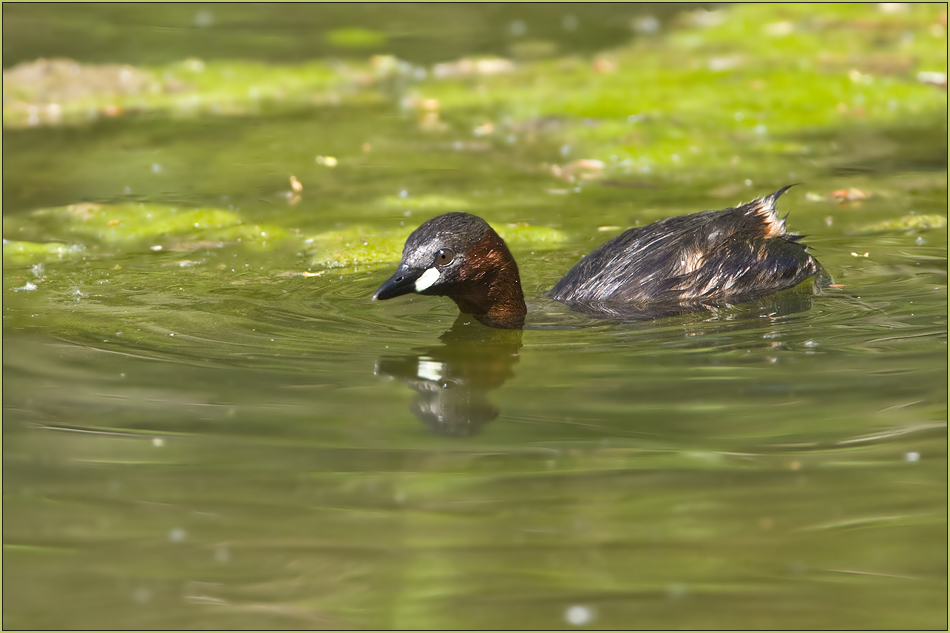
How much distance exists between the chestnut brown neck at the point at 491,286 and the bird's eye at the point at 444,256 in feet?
0.37

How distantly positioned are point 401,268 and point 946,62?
1125 cm

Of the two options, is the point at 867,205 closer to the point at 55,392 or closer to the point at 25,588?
the point at 55,392

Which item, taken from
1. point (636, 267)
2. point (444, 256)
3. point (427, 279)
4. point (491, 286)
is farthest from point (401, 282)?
point (636, 267)

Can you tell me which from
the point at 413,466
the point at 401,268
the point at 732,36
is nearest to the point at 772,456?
the point at 413,466

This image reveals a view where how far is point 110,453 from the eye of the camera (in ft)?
17.3

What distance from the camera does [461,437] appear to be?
17.7ft

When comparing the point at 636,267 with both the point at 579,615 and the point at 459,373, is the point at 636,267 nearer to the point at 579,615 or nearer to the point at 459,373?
the point at 459,373

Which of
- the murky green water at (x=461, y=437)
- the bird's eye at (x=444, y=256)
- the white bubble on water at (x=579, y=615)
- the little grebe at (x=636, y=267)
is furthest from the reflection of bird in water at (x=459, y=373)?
the white bubble on water at (x=579, y=615)

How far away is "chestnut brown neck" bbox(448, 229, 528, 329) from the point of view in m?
7.21

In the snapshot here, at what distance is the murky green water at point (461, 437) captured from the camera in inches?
159

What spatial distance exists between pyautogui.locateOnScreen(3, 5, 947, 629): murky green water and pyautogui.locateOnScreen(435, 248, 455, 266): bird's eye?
1.45ft

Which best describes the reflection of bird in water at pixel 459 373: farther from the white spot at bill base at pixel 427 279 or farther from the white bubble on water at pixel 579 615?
the white bubble on water at pixel 579 615

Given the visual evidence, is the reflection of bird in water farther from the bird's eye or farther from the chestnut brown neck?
the bird's eye

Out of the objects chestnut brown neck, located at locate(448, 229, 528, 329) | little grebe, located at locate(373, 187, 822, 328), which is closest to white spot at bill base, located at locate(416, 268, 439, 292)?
little grebe, located at locate(373, 187, 822, 328)
